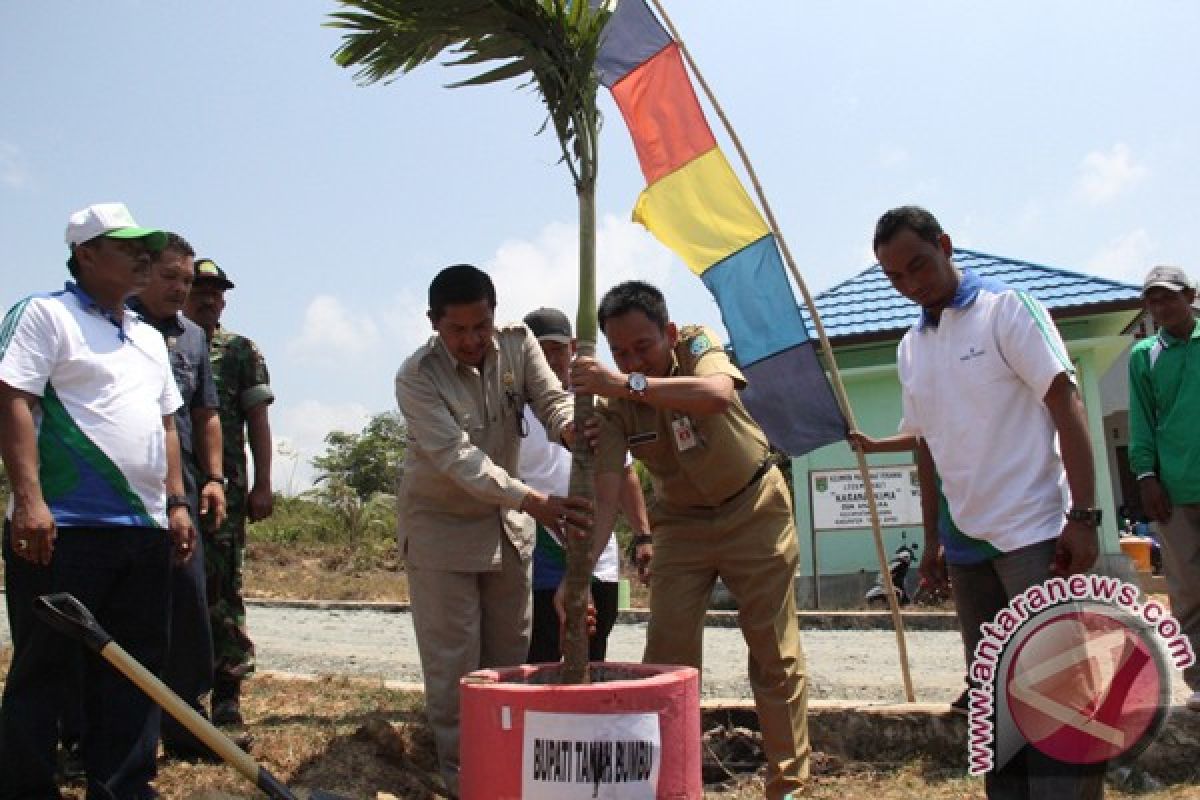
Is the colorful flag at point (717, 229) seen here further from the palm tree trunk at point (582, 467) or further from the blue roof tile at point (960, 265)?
the blue roof tile at point (960, 265)

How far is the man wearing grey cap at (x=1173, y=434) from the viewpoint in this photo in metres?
4.60

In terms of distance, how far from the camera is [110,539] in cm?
306

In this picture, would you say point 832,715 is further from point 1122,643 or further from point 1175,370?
point 1175,370

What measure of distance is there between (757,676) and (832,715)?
1.11 meters

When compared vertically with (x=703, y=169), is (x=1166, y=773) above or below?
below

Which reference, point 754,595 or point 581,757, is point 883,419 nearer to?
point 754,595

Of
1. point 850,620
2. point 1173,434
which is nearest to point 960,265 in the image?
point 850,620

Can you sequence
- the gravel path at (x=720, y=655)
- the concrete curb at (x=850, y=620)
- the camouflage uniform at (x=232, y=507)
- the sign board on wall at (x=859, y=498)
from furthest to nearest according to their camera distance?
the sign board on wall at (x=859, y=498)
the concrete curb at (x=850, y=620)
the gravel path at (x=720, y=655)
the camouflage uniform at (x=232, y=507)

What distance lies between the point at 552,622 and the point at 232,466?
163 centimetres

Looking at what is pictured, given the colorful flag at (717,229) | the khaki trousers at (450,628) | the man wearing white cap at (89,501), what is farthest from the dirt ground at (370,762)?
the colorful flag at (717,229)

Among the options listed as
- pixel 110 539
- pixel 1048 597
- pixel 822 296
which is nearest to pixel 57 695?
pixel 110 539

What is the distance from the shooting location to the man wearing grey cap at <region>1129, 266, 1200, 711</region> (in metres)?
4.60

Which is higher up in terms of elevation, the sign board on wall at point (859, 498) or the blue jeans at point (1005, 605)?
the sign board on wall at point (859, 498)

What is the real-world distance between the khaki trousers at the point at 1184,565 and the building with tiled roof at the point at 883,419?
676 cm
